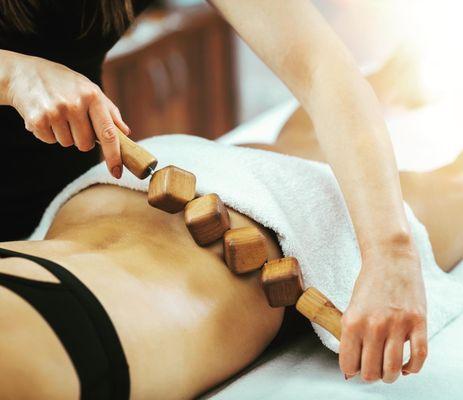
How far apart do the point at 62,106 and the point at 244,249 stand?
10.4 inches

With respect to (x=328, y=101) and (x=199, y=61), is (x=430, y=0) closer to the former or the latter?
(x=199, y=61)

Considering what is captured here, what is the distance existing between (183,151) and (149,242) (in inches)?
8.0

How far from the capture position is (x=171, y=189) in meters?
0.88

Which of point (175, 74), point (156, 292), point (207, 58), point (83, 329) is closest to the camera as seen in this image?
point (83, 329)

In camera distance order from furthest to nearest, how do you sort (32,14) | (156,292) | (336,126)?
1. (32,14)
2. (336,126)
3. (156,292)

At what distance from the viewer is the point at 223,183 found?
0.96 metres

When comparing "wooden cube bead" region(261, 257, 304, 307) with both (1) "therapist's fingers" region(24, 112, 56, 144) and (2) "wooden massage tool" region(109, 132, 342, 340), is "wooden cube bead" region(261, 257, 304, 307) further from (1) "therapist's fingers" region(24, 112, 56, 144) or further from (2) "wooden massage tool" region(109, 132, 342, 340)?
(1) "therapist's fingers" region(24, 112, 56, 144)

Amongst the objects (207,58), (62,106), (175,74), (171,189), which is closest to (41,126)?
(62,106)

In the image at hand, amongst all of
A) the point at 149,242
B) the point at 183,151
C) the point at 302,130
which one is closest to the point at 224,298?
the point at 149,242

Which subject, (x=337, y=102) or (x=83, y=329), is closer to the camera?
(x=83, y=329)

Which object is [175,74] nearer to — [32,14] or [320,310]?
[32,14]

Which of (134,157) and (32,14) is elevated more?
(32,14)

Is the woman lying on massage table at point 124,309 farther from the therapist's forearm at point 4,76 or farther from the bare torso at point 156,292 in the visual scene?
the therapist's forearm at point 4,76

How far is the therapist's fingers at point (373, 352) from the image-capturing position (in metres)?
0.77
